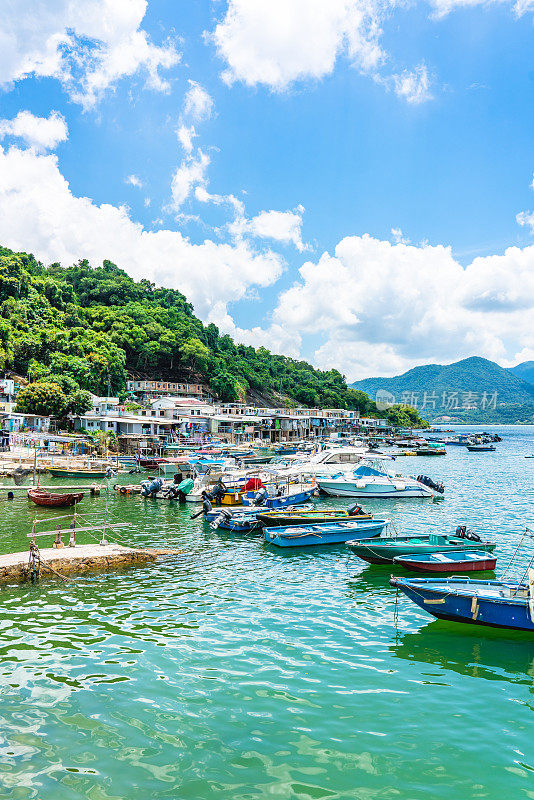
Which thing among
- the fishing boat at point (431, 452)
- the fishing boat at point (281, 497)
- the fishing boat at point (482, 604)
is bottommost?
the fishing boat at point (431, 452)

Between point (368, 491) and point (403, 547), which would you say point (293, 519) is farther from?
point (368, 491)

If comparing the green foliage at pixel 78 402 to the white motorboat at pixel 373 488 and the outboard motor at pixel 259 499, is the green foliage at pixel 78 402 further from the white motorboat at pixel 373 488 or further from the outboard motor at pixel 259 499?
the outboard motor at pixel 259 499

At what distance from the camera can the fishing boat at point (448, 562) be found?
17.6 metres

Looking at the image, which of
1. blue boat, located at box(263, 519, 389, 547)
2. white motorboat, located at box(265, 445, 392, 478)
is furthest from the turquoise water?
white motorboat, located at box(265, 445, 392, 478)

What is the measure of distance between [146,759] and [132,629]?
5150 millimetres

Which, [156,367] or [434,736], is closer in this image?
[434,736]

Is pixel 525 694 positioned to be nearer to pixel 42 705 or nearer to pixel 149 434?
pixel 42 705

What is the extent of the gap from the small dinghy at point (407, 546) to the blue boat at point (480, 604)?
5153 mm

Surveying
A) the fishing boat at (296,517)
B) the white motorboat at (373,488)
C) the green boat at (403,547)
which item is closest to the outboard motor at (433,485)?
the white motorboat at (373,488)

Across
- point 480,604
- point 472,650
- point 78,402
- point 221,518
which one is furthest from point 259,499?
point 78,402

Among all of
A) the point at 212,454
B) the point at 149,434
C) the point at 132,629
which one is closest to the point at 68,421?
the point at 149,434

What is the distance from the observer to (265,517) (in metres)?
24.4

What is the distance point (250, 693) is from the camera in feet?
31.7

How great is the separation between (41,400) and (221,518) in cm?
4714
